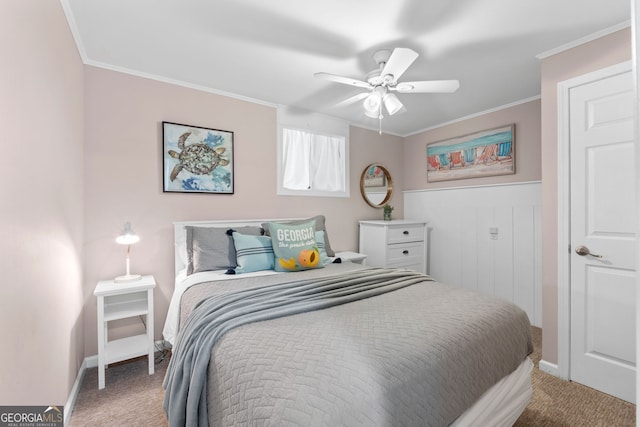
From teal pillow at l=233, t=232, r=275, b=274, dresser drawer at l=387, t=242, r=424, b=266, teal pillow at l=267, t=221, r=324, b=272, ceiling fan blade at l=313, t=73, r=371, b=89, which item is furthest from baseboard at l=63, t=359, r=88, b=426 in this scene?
dresser drawer at l=387, t=242, r=424, b=266

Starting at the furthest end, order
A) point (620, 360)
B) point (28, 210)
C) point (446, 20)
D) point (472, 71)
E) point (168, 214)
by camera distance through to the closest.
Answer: point (168, 214) < point (472, 71) < point (620, 360) < point (446, 20) < point (28, 210)

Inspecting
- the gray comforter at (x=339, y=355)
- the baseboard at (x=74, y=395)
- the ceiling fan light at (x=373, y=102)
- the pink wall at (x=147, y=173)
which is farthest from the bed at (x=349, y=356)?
the ceiling fan light at (x=373, y=102)

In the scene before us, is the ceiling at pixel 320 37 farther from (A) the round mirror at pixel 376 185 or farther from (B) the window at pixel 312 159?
(A) the round mirror at pixel 376 185

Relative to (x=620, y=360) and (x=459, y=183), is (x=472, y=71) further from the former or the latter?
(x=620, y=360)

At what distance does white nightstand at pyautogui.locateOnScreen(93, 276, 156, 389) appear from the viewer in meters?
2.01

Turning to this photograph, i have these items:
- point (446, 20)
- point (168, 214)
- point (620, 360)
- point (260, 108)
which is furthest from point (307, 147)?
point (620, 360)

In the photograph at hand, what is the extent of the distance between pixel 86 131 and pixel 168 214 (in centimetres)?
86

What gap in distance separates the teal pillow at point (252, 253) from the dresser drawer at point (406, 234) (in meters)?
1.60

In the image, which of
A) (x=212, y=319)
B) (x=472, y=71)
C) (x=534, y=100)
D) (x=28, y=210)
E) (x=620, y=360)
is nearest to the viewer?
→ (x=28, y=210)

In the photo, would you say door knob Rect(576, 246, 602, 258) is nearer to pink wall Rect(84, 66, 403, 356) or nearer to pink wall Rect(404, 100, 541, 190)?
pink wall Rect(404, 100, 541, 190)

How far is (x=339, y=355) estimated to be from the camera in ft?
3.32

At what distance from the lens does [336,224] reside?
3652 mm

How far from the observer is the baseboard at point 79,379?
1695 mm

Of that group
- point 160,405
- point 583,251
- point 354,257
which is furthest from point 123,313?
point 583,251
